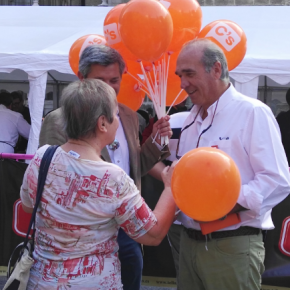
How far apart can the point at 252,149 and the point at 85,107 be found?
802 millimetres

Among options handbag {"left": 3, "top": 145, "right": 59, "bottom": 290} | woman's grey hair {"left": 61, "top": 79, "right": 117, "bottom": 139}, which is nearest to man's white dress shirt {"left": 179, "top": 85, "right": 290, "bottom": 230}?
woman's grey hair {"left": 61, "top": 79, "right": 117, "bottom": 139}

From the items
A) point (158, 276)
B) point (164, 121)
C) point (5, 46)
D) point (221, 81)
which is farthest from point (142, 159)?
point (5, 46)

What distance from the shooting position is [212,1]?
481 inches

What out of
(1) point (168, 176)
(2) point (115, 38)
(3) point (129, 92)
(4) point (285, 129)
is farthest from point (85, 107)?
(4) point (285, 129)

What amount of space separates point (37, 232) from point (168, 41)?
132cm

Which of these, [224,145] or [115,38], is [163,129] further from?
[115,38]

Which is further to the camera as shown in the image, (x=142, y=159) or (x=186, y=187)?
(x=142, y=159)

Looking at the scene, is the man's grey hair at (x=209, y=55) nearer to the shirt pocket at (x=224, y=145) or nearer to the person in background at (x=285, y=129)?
the shirt pocket at (x=224, y=145)

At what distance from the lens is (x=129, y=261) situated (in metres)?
2.40

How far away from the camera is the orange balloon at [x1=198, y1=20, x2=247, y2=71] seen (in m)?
2.75

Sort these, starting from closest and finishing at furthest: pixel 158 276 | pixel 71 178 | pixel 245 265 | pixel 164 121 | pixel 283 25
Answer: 1. pixel 71 178
2. pixel 245 265
3. pixel 164 121
4. pixel 158 276
5. pixel 283 25

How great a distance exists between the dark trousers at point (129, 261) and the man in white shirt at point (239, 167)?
314mm

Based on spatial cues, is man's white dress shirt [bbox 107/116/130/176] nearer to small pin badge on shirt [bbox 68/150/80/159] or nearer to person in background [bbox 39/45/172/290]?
person in background [bbox 39/45/172/290]

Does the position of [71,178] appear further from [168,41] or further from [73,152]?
[168,41]
